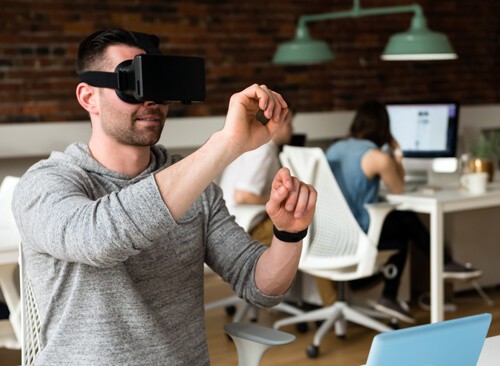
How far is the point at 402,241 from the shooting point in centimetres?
464

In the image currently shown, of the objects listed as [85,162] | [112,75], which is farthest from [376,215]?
[112,75]

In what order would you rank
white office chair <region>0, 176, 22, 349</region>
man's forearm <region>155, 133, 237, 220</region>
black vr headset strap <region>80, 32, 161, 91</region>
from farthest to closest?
1. white office chair <region>0, 176, 22, 349</region>
2. black vr headset strap <region>80, 32, 161, 91</region>
3. man's forearm <region>155, 133, 237, 220</region>

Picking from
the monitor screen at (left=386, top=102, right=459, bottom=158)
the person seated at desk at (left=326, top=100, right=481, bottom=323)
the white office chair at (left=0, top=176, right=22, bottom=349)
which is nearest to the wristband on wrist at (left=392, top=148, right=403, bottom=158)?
the person seated at desk at (left=326, top=100, right=481, bottom=323)

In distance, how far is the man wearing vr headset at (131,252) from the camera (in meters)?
1.60

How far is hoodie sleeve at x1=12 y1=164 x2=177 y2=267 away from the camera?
1.45 m

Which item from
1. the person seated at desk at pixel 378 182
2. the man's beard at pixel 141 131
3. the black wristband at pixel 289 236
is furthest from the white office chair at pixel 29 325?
the person seated at desk at pixel 378 182

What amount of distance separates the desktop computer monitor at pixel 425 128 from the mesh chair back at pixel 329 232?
43.9 inches

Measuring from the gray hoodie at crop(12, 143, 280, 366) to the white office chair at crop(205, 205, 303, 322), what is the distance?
2.06 metres

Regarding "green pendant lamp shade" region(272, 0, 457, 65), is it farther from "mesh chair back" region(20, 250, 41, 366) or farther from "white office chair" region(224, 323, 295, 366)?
"mesh chair back" region(20, 250, 41, 366)

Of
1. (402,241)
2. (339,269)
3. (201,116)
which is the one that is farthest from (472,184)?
(201,116)

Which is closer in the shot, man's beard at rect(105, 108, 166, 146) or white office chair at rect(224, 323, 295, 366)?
man's beard at rect(105, 108, 166, 146)

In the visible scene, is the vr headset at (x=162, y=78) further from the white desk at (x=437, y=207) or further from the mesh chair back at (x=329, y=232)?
the white desk at (x=437, y=207)

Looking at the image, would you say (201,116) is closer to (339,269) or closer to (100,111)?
(339,269)

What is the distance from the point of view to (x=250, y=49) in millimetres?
6062
